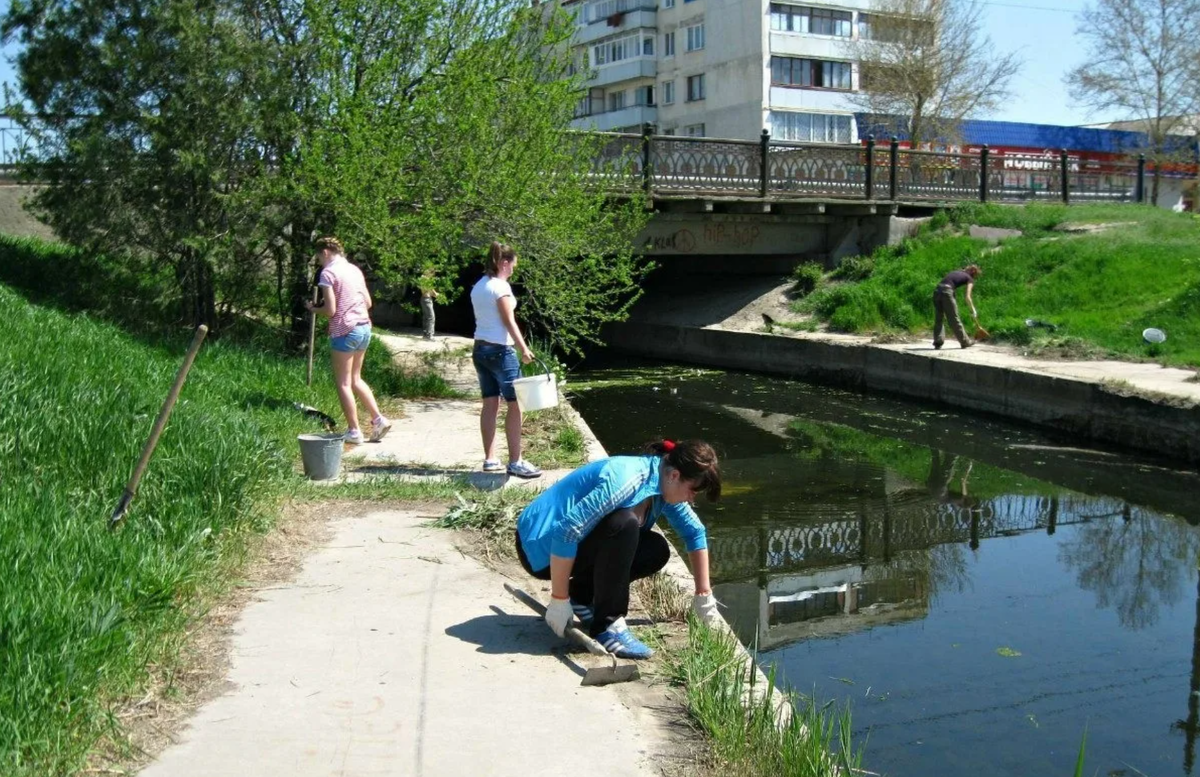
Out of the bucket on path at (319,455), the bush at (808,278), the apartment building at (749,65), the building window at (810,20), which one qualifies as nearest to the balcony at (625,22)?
the apartment building at (749,65)

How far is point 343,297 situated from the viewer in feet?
32.7

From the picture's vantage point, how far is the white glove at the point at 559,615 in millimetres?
5254

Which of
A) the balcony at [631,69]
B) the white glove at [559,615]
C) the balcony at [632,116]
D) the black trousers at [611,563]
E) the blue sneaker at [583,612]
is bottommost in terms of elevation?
the blue sneaker at [583,612]

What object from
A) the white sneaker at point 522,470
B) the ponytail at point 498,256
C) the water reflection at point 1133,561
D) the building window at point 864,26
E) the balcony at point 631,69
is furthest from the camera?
the balcony at point 631,69

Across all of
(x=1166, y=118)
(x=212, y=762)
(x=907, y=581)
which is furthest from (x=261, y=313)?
(x=1166, y=118)

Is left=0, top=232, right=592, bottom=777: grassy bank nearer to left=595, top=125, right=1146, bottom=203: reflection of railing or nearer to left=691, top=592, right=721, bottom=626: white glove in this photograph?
left=691, top=592, right=721, bottom=626: white glove

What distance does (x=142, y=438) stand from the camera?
7047mm

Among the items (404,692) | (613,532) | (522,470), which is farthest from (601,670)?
(522,470)

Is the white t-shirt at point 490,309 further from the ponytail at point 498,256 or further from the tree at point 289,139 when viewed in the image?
the tree at point 289,139

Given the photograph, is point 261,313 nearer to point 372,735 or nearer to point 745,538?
point 745,538

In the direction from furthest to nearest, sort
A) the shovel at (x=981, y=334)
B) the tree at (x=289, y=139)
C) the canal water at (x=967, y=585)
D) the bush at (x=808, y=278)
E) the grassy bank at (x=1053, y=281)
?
the bush at (x=808, y=278) < the shovel at (x=981, y=334) < the grassy bank at (x=1053, y=281) < the tree at (x=289, y=139) < the canal water at (x=967, y=585)

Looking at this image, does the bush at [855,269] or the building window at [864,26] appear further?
the building window at [864,26]

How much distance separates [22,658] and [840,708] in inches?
156

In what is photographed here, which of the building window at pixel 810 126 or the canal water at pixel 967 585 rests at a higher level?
the building window at pixel 810 126
